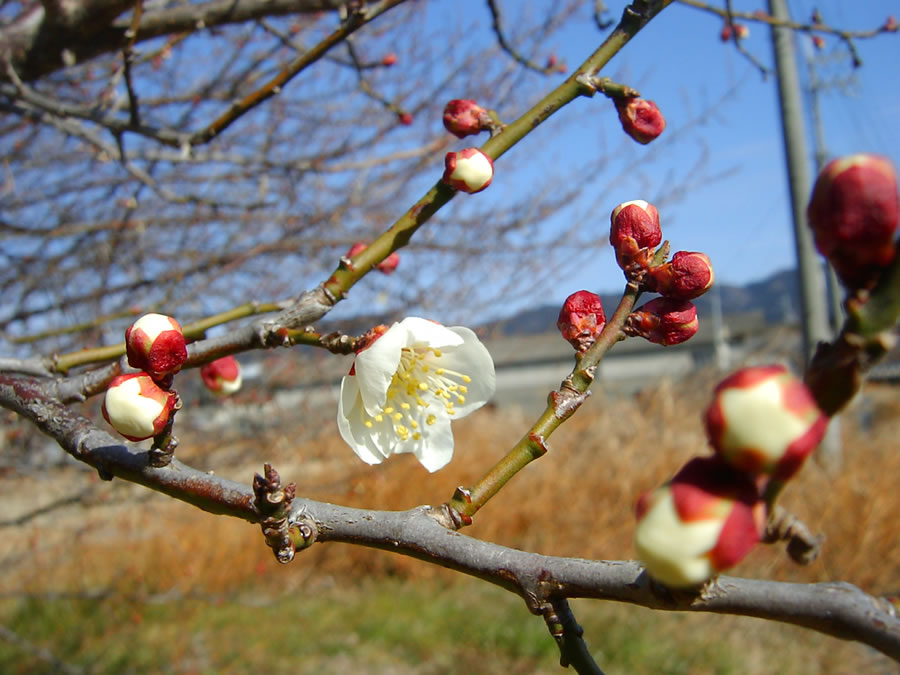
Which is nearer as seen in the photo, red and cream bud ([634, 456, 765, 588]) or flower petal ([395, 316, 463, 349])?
red and cream bud ([634, 456, 765, 588])

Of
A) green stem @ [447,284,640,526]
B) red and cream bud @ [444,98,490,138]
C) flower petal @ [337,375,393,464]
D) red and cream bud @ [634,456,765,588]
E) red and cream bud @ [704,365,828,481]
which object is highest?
red and cream bud @ [444,98,490,138]

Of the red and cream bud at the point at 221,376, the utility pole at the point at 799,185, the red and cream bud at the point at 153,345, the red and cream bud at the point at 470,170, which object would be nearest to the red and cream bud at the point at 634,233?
the red and cream bud at the point at 470,170

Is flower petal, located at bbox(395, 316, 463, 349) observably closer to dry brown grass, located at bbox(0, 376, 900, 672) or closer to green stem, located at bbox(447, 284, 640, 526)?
green stem, located at bbox(447, 284, 640, 526)

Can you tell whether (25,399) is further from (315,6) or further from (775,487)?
(315,6)

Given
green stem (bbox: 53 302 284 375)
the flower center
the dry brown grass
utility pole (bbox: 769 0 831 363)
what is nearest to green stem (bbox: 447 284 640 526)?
the flower center

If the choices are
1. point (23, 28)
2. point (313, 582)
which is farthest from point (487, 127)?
point (313, 582)

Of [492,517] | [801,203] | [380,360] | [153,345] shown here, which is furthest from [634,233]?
[801,203]
